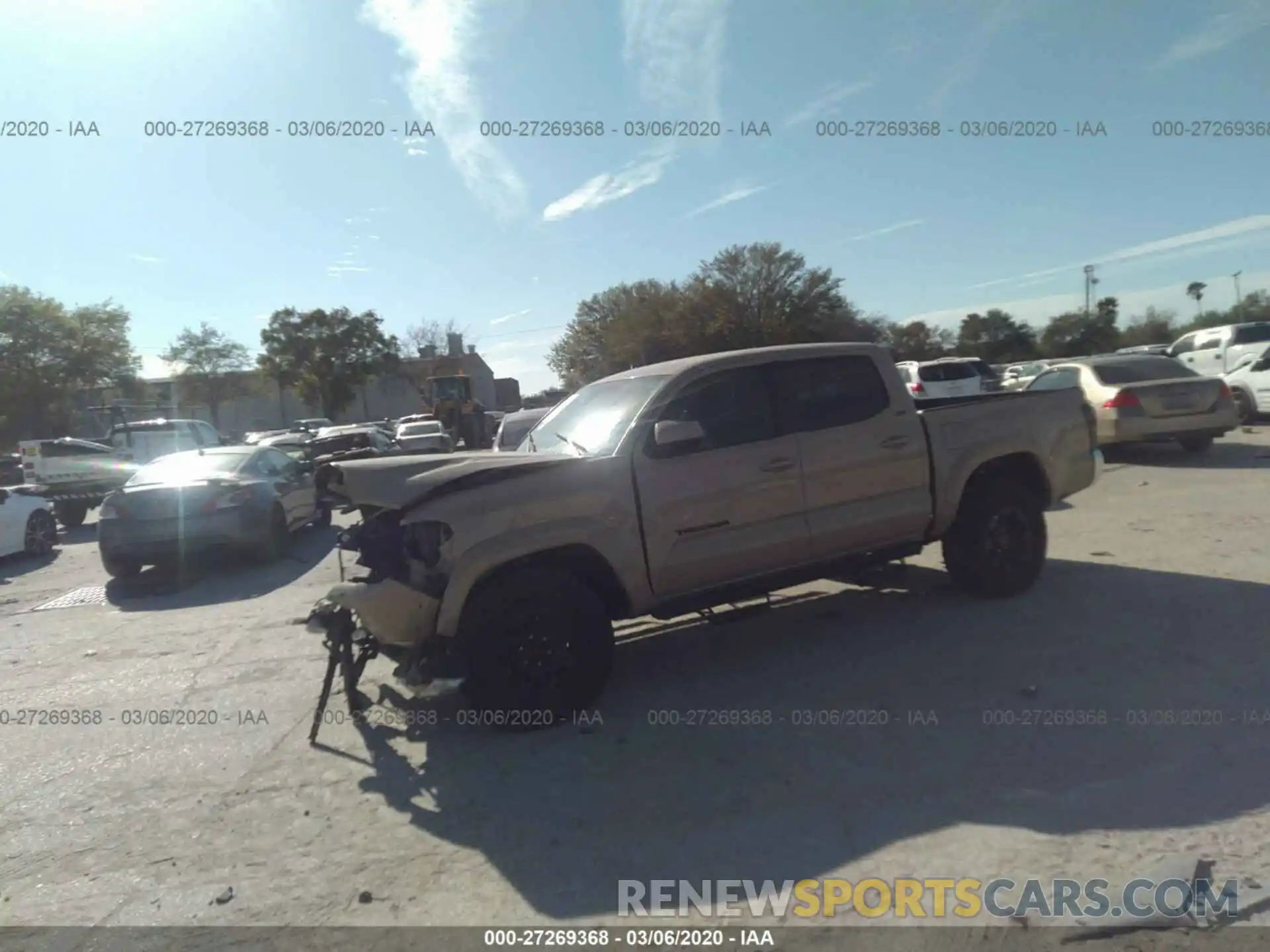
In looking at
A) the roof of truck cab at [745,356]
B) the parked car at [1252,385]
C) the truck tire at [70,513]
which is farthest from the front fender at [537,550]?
the truck tire at [70,513]

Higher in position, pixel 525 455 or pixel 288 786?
pixel 525 455

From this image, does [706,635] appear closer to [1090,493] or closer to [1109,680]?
[1109,680]

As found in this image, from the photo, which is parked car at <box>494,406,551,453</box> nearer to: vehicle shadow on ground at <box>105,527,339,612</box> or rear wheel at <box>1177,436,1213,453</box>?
vehicle shadow on ground at <box>105,527,339,612</box>

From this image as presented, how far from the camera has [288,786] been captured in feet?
14.7

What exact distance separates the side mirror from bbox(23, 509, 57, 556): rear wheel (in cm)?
1190

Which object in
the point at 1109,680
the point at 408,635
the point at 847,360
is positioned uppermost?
the point at 847,360

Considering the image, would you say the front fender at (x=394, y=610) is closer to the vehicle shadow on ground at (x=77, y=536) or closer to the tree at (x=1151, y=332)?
the vehicle shadow on ground at (x=77, y=536)

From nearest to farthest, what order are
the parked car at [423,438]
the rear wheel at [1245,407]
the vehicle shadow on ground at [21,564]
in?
1. the vehicle shadow on ground at [21,564]
2. the rear wheel at [1245,407]
3. the parked car at [423,438]

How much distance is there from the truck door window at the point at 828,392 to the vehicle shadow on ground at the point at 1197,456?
8337 mm

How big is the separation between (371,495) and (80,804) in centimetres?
207

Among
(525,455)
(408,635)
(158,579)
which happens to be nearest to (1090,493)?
(525,455)

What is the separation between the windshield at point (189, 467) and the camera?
1015 cm

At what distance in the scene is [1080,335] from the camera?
59.8 metres

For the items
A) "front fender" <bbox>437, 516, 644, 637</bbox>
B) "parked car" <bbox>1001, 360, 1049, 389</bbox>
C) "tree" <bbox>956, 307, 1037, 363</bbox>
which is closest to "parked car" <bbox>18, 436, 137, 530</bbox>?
"front fender" <bbox>437, 516, 644, 637</bbox>
